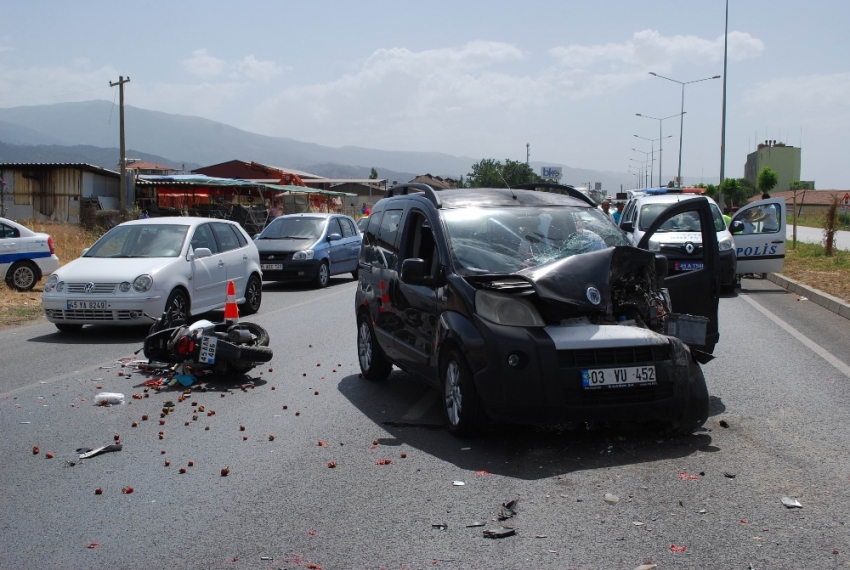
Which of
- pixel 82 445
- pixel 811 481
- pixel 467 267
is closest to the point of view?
pixel 811 481

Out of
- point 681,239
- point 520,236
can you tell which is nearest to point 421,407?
point 520,236

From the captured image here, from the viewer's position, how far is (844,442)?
19.5ft

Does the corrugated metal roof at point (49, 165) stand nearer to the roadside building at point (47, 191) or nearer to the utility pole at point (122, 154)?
the roadside building at point (47, 191)

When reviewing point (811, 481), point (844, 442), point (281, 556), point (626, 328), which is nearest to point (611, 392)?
point (626, 328)

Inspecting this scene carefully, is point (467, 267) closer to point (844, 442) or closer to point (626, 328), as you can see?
point (626, 328)

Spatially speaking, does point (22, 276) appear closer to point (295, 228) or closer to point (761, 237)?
point (295, 228)

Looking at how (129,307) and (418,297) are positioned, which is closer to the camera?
(418,297)

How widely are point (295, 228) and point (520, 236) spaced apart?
14273 millimetres

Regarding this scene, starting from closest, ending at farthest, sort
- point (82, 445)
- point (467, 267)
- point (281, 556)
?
point (281, 556) → point (82, 445) → point (467, 267)

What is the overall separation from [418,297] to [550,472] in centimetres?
223

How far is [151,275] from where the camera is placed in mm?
11438

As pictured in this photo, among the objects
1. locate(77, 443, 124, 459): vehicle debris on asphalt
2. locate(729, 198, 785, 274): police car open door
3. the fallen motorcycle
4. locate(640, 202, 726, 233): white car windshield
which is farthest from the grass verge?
locate(77, 443, 124, 459): vehicle debris on asphalt

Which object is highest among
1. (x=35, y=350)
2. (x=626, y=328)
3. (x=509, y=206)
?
(x=509, y=206)

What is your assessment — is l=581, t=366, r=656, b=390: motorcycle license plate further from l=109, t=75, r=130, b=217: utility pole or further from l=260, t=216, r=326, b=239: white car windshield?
l=109, t=75, r=130, b=217: utility pole
